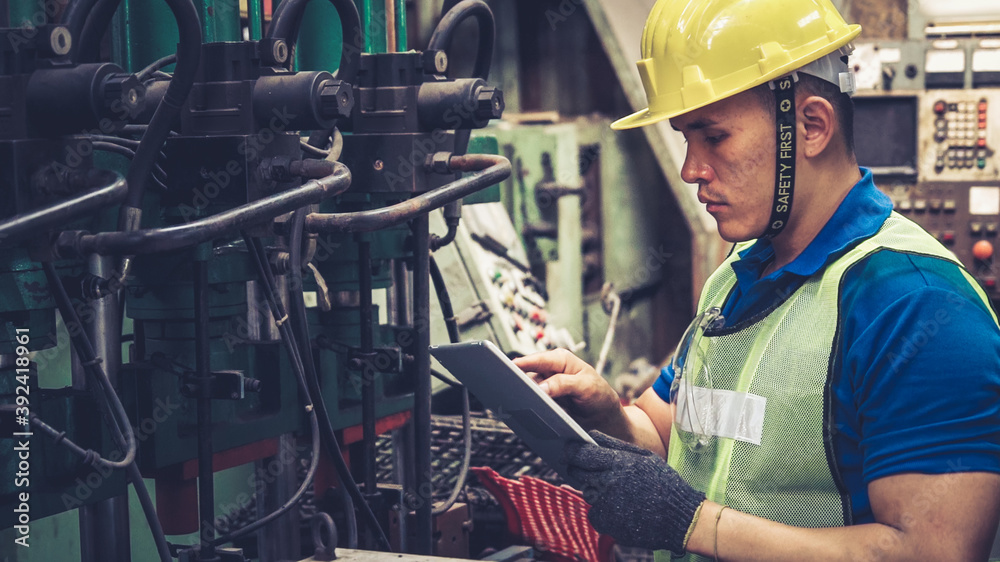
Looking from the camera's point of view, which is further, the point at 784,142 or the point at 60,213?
the point at 784,142

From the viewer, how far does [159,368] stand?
1.38 metres

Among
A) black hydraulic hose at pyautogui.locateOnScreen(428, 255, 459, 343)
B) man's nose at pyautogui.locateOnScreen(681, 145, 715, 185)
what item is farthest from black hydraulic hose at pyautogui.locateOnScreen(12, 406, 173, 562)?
man's nose at pyautogui.locateOnScreen(681, 145, 715, 185)

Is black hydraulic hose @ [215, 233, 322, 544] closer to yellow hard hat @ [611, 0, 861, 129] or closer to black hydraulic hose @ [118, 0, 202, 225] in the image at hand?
black hydraulic hose @ [118, 0, 202, 225]

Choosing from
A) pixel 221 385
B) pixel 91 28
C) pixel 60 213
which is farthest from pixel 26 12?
pixel 221 385

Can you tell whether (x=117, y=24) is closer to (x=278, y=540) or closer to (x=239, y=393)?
(x=239, y=393)

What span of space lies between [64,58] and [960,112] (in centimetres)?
312

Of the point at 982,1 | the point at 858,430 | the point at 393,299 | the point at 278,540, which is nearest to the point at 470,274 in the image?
the point at 393,299

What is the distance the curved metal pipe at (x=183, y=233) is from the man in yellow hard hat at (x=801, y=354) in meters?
0.44

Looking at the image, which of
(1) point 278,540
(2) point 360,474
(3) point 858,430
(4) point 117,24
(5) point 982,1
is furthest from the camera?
(5) point 982,1

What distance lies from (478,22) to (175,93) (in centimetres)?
67

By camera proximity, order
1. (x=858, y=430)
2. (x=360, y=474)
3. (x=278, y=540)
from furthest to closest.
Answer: (x=360, y=474), (x=278, y=540), (x=858, y=430)

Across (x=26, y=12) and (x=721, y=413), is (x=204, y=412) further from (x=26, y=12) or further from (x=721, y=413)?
(x=721, y=413)

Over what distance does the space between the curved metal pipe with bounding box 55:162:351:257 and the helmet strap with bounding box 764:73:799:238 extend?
52 centimetres

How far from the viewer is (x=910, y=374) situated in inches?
40.9
